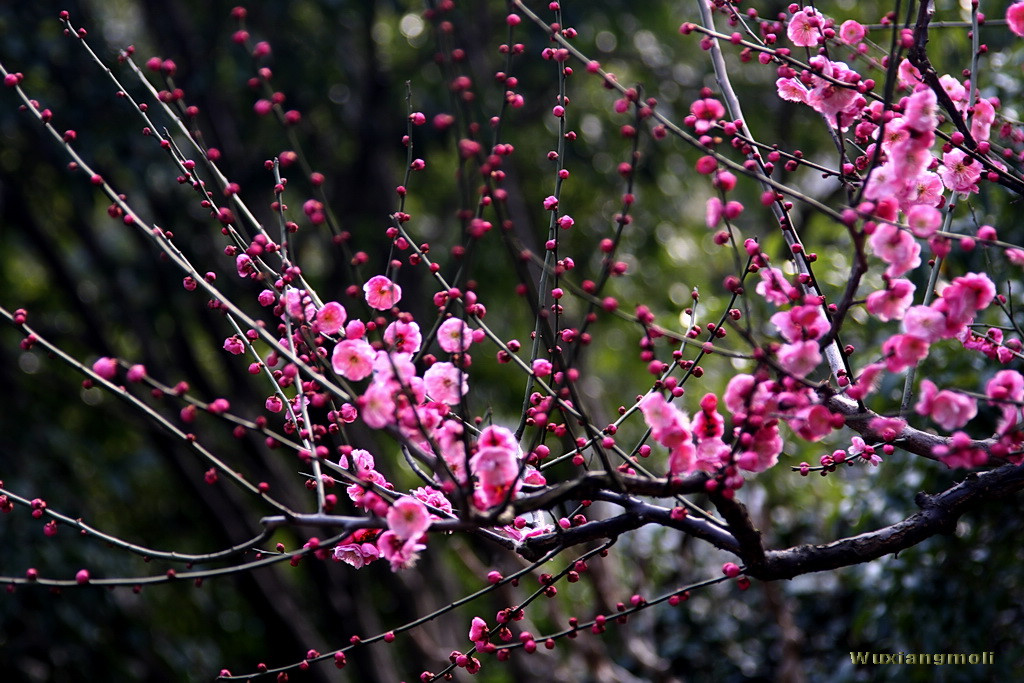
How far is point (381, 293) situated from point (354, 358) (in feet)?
0.76

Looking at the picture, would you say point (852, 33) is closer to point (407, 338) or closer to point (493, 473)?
point (407, 338)

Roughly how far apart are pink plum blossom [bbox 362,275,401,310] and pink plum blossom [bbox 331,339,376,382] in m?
0.17

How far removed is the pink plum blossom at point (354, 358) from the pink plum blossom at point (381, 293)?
17cm

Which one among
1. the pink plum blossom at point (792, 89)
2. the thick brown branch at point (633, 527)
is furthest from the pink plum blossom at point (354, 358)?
the pink plum blossom at point (792, 89)

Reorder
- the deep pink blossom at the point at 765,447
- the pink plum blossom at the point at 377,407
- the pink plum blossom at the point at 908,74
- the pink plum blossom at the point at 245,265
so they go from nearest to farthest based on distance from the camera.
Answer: the pink plum blossom at the point at 377,407
the deep pink blossom at the point at 765,447
the pink plum blossom at the point at 245,265
the pink plum blossom at the point at 908,74

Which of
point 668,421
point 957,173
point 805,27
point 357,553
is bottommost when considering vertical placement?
point 357,553

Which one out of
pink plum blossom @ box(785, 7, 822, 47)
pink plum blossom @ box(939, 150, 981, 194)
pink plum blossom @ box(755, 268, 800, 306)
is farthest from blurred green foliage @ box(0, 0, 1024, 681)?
pink plum blossom @ box(755, 268, 800, 306)

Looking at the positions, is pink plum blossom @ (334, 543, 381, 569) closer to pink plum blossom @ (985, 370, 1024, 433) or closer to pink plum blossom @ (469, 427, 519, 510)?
pink plum blossom @ (469, 427, 519, 510)

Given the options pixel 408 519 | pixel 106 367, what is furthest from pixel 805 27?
pixel 106 367

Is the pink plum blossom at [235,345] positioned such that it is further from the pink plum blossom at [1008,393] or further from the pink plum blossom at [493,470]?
the pink plum blossom at [1008,393]

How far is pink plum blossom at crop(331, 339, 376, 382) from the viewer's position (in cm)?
171

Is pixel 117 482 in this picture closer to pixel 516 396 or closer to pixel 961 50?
pixel 516 396

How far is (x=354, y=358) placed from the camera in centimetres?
172

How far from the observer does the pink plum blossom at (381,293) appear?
189 centimetres
